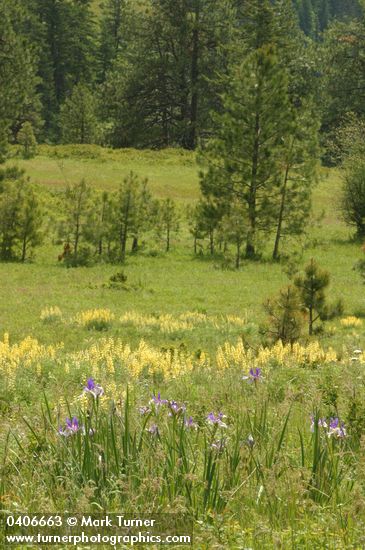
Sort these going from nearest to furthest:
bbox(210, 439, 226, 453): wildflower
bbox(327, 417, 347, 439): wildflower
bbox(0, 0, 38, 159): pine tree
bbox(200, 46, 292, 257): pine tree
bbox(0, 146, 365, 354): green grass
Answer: bbox(210, 439, 226, 453): wildflower → bbox(327, 417, 347, 439): wildflower → bbox(0, 146, 365, 354): green grass → bbox(200, 46, 292, 257): pine tree → bbox(0, 0, 38, 159): pine tree

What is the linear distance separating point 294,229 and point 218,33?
34.0 metres

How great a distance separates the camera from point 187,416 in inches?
223

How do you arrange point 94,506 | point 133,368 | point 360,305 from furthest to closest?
point 360,305
point 133,368
point 94,506

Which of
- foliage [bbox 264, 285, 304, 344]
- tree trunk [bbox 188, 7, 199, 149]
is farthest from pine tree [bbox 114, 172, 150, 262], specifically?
tree trunk [bbox 188, 7, 199, 149]

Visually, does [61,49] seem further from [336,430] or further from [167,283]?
[336,430]

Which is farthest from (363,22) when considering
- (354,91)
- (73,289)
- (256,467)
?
(256,467)

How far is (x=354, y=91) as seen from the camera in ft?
197

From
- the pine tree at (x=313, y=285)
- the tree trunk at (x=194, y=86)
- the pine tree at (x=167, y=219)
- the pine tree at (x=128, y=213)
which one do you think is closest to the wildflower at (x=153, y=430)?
the pine tree at (x=313, y=285)

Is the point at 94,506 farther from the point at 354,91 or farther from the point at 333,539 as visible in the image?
the point at 354,91

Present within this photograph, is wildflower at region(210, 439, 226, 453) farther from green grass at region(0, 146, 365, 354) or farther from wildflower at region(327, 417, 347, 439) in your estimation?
green grass at region(0, 146, 365, 354)

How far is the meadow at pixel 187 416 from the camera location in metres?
3.93

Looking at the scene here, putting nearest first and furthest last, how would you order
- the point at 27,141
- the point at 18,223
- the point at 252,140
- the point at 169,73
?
1. the point at 18,223
2. the point at 252,140
3. the point at 27,141
4. the point at 169,73

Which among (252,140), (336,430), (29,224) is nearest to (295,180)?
(252,140)

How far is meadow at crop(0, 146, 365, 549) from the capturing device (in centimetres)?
393
